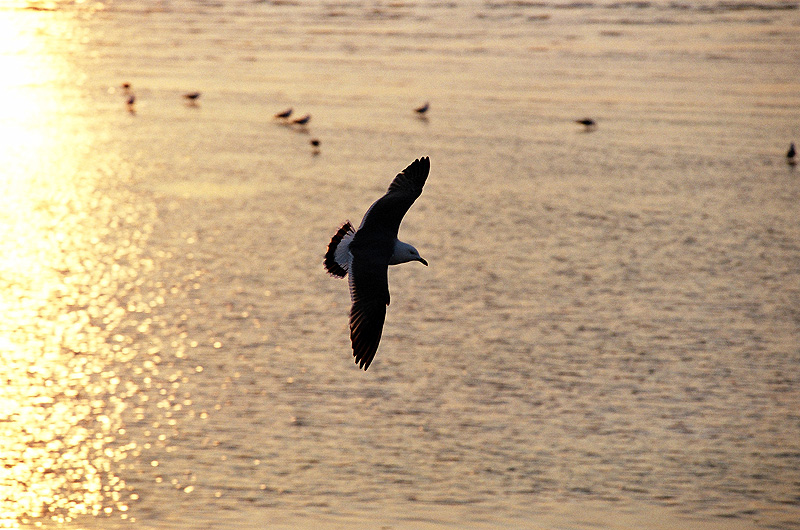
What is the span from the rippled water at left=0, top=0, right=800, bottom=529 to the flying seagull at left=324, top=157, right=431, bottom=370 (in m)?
A: 7.09

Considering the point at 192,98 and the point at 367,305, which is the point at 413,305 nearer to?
the point at 367,305

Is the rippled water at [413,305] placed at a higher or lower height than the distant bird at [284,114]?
lower

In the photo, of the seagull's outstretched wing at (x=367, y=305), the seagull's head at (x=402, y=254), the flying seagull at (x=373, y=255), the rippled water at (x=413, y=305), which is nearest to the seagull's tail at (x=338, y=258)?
the flying seagull at (x=373, y=255)

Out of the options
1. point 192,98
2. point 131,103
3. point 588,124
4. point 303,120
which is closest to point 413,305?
point 303,120

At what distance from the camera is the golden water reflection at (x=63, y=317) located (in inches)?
727

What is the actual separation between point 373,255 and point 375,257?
0.12 feet

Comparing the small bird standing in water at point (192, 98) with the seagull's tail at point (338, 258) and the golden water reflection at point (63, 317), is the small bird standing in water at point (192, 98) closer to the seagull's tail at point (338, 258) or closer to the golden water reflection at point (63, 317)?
the golden water reflection at point (63, 317)

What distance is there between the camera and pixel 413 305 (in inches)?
957

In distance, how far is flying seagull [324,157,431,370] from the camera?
10.8m

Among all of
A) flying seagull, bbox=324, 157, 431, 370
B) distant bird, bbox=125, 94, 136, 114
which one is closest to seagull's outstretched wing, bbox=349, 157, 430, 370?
flying seagull, bbox=324, 157, 431, 370

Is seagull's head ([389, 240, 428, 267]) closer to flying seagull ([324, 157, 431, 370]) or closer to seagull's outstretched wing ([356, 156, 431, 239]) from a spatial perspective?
flying seagull ([324, 157, 431, 370])

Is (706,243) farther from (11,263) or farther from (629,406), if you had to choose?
(11,263)

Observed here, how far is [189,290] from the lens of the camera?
2517 cm

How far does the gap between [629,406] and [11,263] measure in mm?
13825
